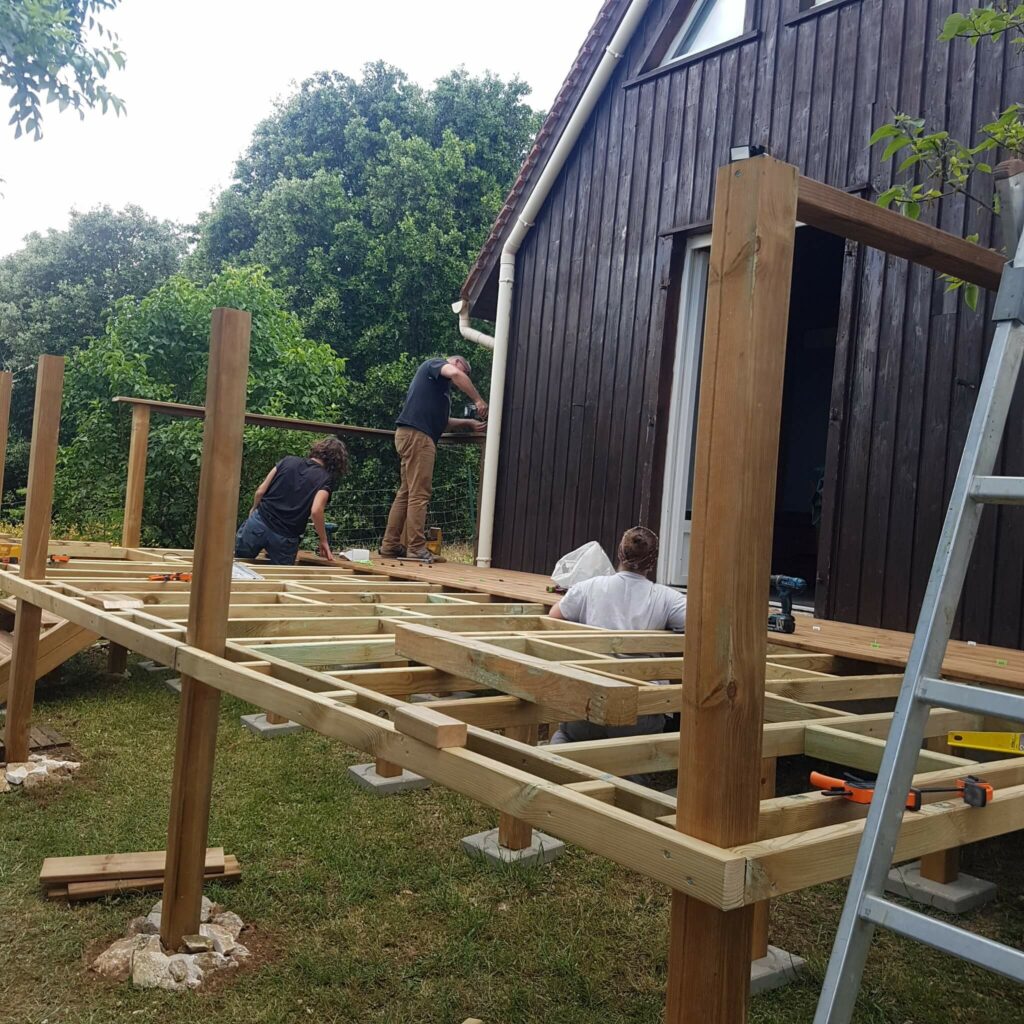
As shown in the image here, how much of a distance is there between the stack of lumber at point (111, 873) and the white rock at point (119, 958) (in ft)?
1.12

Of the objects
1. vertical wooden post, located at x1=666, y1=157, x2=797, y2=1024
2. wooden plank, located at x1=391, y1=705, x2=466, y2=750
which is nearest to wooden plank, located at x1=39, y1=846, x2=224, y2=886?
wooden plank, located at x1=391, y1=705, x2=466, y2=750

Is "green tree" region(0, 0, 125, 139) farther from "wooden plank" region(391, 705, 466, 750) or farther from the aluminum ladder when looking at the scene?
the aluminum ladder

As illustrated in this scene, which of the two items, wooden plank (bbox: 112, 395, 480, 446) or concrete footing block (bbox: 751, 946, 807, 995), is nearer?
concrete footing block (bbox: 751, 946, 807, 995)

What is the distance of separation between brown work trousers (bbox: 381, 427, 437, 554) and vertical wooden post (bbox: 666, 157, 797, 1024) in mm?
5761

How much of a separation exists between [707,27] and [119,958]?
691 centimetres

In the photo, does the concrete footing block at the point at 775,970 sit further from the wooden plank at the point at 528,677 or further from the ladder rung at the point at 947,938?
the ladder rung at the point at 947,938

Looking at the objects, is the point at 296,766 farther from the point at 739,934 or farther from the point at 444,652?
the point at 739,934

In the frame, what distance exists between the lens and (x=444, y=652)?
2.69m

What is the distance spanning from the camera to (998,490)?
1.65 meters

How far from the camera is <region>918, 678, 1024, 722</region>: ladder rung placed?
1.49 meters

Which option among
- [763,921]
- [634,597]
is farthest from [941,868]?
[634,597]

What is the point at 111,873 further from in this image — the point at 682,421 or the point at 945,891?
the point at 682,421

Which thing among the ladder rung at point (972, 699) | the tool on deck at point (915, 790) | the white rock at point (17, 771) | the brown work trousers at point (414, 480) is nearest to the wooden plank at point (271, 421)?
the brown work trousers at point (414, 480)

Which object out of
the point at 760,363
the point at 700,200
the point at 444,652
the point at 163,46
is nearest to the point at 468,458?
the point at 700,200
